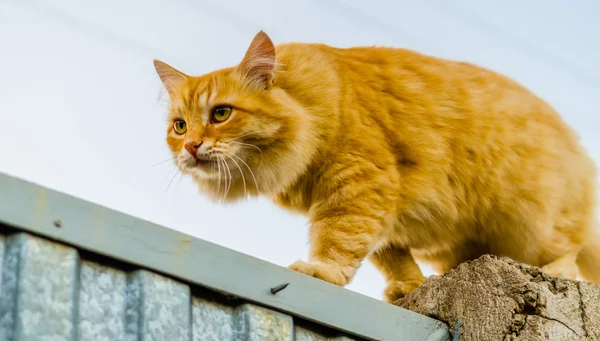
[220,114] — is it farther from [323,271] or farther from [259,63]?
[323,271]

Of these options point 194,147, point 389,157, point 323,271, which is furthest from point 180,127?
point 323,271

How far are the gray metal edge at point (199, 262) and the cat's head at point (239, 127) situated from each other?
145 centimetres

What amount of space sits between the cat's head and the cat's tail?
174 cm

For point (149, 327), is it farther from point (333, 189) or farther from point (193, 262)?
point (333, 189)

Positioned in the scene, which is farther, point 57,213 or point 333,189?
point 333,189

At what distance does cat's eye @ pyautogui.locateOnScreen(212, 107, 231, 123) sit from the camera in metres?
4.19

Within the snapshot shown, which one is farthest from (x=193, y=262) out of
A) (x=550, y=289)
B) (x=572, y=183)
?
(x=572, y=183)

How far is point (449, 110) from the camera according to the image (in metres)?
4.42

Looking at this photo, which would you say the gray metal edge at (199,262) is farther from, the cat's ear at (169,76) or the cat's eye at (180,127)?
the cat's ear at (169,76)

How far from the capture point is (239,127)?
4109 mm

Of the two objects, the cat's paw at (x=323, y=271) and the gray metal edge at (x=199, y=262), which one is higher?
the gray metal edge at (x=199, y=262)

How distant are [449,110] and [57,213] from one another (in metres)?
2.68

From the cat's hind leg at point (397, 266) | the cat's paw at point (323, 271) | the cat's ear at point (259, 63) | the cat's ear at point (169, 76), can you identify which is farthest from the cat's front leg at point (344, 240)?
the cat's ear at point (169, 76)

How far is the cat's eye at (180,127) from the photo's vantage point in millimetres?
4362
